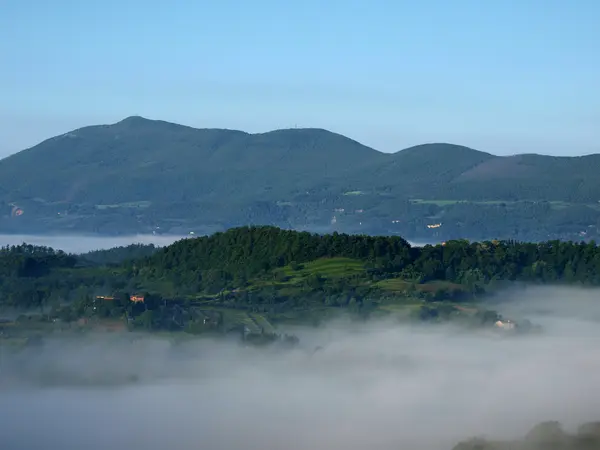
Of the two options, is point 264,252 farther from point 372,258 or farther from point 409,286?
point 409,286

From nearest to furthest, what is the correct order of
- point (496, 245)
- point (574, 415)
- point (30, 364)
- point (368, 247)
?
1. point (574, 415)
2. point (30, 364)
3. point (368, 247)
4. point (496, 245)

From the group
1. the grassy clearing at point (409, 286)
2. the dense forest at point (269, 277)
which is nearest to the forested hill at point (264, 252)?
the dense forest at point (269, 277)

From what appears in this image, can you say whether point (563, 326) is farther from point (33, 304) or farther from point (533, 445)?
point (533, 445)

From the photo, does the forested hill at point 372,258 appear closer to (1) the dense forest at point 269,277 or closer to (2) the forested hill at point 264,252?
(2) the forested hill at point 264,252

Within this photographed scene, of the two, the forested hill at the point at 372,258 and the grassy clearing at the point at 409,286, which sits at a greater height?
the forested hill at the point at 372,258

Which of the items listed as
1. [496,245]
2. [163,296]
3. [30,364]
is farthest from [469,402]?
[496,245]

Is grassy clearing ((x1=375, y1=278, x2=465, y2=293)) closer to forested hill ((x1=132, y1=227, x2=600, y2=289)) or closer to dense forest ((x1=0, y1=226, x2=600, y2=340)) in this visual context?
dense forest ((x1=0, y1=226, x2=600, y2=340))

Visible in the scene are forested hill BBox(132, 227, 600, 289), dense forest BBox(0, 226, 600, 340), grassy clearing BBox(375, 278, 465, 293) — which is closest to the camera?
dense forest BBox(0, 226, 600, 340)

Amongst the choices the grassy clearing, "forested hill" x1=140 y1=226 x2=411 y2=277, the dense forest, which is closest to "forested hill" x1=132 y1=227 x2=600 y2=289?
"forested hill" x1=140 y1=226 x2=411 y2=277
